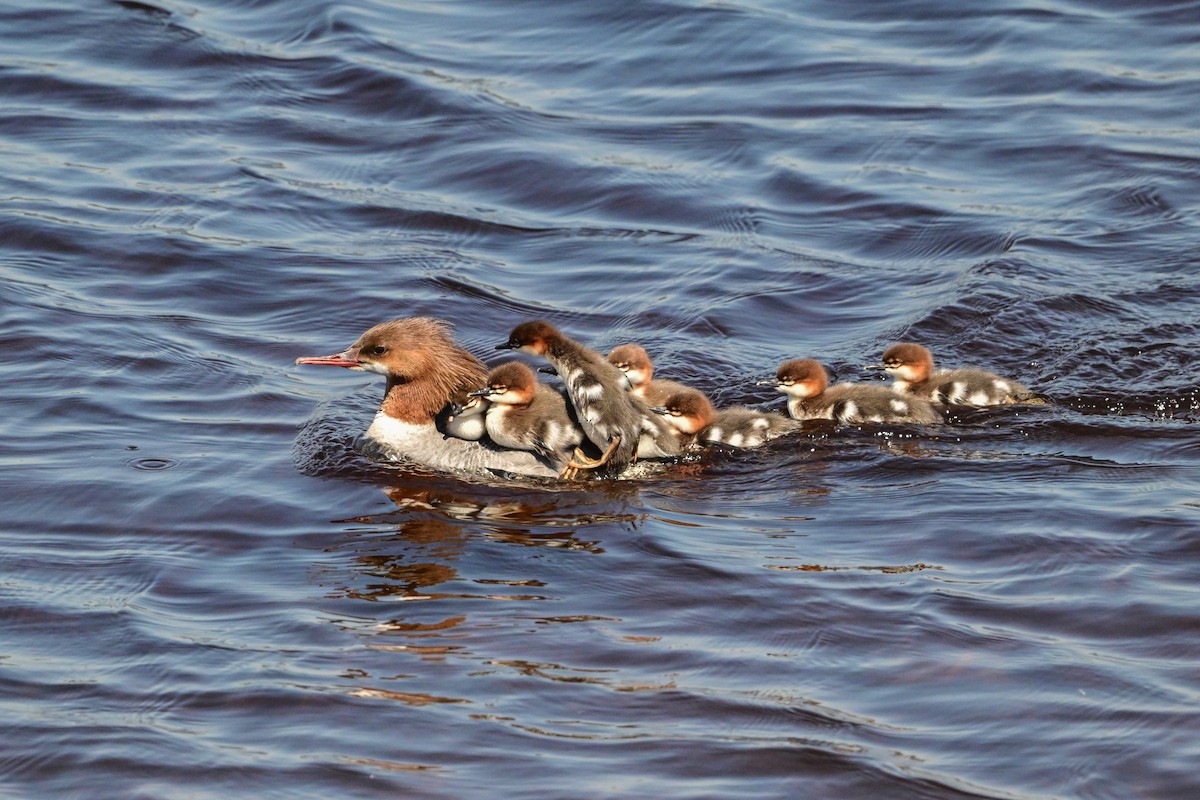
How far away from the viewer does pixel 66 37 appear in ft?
45.9

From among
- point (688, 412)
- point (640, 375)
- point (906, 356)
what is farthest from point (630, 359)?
point (906, 356)

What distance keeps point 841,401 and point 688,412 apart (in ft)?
2.57

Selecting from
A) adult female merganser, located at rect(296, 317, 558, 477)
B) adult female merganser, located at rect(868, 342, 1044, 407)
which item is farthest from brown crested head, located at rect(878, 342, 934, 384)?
adult female merganser, located at rect(296, 317, 558, 477)

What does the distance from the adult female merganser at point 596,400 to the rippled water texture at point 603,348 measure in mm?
233

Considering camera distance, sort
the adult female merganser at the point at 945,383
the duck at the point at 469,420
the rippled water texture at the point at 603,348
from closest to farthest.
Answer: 1. the rippled water texture at the point at 603,348
2. the duck at the point at 469,420
3. the adult female merganser at the point at 945,383

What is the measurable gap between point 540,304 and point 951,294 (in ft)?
7.99

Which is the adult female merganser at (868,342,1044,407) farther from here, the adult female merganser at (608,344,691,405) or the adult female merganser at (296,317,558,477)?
the adult female merganser at (296,317,558,477)

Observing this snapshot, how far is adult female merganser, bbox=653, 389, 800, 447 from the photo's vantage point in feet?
24.6

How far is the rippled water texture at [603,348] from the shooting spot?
16.7 ft

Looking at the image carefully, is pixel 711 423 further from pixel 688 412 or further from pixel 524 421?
pixel 524 421

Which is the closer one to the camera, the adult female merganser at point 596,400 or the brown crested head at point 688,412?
the adult female merganser at point 596,400

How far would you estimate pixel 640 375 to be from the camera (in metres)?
7.83

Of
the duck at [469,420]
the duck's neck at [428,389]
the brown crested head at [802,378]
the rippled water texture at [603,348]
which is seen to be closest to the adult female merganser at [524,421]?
the duck at [469,420]

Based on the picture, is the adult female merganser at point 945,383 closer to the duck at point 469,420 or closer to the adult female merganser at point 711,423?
the adult female merganser at point 711,423
